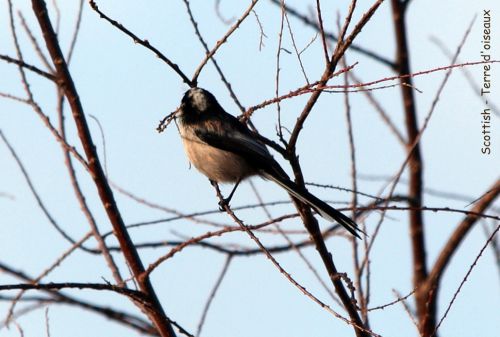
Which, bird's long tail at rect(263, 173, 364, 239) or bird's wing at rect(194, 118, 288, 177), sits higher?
bird's wing at rect(194, 118, 288, 177)

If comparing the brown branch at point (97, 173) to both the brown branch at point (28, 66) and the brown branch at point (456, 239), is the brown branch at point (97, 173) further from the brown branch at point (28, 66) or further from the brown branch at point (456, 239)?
the brown branch at point (456, 239)

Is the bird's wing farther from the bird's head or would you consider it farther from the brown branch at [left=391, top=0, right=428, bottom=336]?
the brown branch at [left=391, top=0, right=428, bottom=336]

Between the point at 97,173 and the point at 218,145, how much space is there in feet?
6.03

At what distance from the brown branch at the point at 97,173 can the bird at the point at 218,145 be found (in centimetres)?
145

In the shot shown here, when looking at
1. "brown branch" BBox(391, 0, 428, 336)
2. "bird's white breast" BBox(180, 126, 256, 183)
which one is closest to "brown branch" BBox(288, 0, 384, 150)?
"bird's white breast" BBox(180, 126, 256, 183)

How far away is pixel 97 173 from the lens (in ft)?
11.1

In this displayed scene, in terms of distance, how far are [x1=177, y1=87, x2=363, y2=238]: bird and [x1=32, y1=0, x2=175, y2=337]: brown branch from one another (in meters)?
1.45

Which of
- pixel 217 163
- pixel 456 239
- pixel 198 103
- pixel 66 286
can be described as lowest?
pixel 66 286

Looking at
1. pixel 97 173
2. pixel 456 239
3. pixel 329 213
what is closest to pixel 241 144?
pixel 329 213

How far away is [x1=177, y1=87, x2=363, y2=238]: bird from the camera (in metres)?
4.99

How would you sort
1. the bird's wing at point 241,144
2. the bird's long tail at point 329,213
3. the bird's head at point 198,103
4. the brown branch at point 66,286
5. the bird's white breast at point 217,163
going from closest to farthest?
1. the brown branch at point 66,286
2. the bird's long tail at point 329,213
3. the bird's wing at point 241,144
4. the bird's white breast at point 217,163
5. the bird's head at point 198,103

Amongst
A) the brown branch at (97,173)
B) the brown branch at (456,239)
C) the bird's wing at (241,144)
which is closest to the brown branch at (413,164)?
the brown branch at (456,239)

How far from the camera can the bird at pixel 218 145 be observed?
4.99m

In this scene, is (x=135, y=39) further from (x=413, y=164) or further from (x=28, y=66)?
(x=413, y=164)
